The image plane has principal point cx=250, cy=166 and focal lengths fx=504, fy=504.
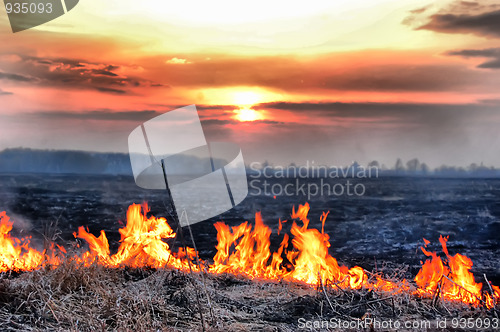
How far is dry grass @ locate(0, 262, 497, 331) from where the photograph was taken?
632 centimetres

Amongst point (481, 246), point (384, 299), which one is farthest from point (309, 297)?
point (481, 246)

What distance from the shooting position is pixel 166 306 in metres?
6.83

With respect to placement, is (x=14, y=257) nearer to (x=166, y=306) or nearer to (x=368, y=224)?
(x=166, y=306)

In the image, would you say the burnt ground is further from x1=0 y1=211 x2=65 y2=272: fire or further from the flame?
the flame

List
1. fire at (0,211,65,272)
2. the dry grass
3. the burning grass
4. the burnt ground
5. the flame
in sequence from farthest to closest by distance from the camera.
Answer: the burnt ground < fire at (0,211,65,272) < the flame < the burning grass < the dry grass

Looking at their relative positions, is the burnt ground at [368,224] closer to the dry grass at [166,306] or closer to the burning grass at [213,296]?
the burning grass at [213,296]

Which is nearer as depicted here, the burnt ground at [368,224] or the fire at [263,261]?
the fire at [263,261]

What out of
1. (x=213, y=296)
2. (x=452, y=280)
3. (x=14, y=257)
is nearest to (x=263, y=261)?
(x=213, y=296)

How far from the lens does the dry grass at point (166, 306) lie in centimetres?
632

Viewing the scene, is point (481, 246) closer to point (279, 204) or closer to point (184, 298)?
point (184, 298)

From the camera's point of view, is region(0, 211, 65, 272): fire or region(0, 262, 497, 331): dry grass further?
region(0, 211, 65, 272): fire

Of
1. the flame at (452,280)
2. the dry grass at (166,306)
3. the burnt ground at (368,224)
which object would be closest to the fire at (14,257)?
the burnt ground at (368,224)

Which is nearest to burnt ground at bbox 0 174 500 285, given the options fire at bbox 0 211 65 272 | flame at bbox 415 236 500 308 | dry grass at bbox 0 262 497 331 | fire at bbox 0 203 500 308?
fire at bbox 0 211 65 272

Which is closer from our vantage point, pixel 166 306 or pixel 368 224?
pixel 166 306
